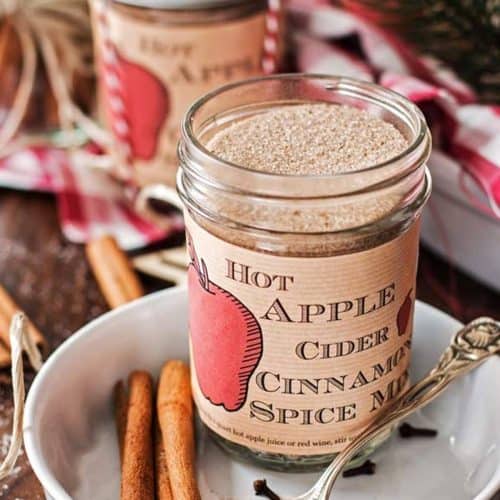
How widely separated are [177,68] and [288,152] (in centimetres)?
32

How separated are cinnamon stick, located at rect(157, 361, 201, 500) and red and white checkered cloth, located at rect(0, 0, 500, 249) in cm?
25

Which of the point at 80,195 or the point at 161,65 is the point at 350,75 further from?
the point at 80,195

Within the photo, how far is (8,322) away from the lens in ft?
2.37

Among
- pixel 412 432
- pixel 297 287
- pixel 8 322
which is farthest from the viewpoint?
A: pixel 8 322

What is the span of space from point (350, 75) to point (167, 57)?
0.16 m

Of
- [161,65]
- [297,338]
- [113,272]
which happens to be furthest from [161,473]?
[161,65]

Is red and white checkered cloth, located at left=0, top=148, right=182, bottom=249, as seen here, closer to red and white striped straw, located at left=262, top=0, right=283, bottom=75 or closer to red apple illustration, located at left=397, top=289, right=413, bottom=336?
red and white striped straw, located at left=262, top=0, right=283, bottom=75

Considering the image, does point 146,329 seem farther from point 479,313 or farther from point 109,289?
point 479,313

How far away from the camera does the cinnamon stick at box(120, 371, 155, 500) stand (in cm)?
54

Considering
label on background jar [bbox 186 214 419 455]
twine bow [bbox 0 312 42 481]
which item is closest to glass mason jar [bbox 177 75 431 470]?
label on background jar [bbox 186 214 419 455]

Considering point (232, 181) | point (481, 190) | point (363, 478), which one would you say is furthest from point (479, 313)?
point (232, 181)

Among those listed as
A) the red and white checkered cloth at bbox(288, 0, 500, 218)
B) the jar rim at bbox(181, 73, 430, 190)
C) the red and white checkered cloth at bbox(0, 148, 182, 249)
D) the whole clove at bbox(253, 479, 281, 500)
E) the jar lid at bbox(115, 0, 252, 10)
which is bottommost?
the red and white checkered cloth at bbox(0, 148, 182, 249)

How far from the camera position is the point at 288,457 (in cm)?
56

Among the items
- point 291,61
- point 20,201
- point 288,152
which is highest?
point 288,152
